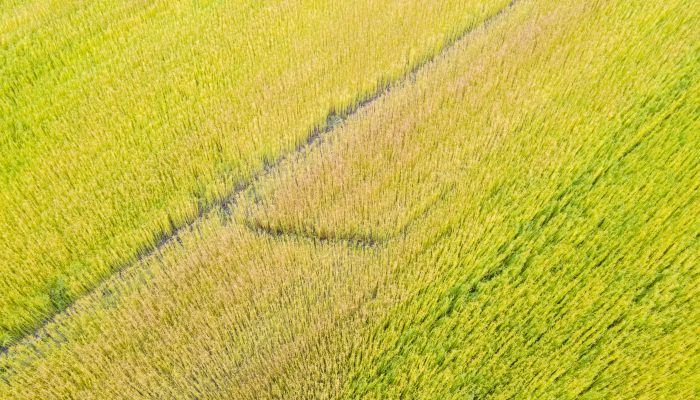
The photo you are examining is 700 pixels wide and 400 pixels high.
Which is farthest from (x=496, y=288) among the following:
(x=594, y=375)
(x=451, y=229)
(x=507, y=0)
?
(x=507, y=0)

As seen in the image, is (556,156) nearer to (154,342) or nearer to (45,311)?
(154,342)

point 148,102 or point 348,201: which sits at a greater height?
point 148,102

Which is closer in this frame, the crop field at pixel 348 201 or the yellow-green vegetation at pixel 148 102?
the crop field at pixel 348 201

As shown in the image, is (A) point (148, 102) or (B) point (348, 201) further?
(A) point (148, 102)

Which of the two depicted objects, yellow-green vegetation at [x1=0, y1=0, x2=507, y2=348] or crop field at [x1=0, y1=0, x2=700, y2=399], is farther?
yellow-green vegetation at [x1=0, y1=0, x2=507, y2=348]
